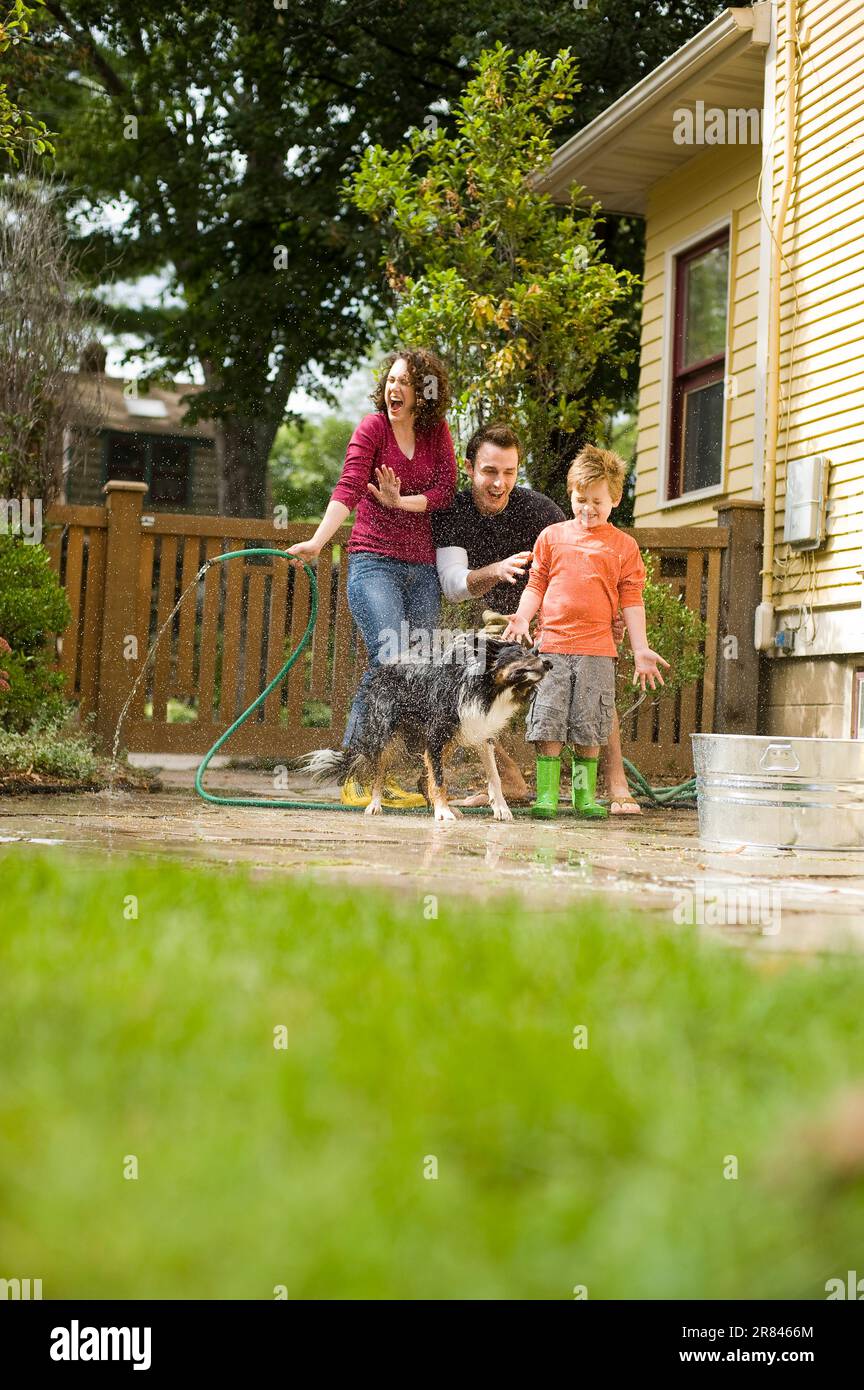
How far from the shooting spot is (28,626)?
23.1ft

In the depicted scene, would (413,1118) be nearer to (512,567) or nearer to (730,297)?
(512,567)

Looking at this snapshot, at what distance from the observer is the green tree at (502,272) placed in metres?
8.51

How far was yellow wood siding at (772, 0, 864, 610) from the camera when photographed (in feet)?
25.1

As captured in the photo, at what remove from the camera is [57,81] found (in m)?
18.9

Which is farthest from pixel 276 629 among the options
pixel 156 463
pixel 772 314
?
pixel 156 463

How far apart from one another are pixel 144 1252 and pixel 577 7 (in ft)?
49.5

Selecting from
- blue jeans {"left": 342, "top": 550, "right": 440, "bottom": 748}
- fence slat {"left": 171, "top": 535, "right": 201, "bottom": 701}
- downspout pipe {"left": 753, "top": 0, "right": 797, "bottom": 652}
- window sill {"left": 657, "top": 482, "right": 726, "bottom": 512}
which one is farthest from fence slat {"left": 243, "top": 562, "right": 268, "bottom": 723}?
window sill {"left": 657, "top": 482, "right": 726, "bottom": 512}

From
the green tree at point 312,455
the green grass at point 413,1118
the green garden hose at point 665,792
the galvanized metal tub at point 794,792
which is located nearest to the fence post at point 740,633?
the green garden hose at point 665,792

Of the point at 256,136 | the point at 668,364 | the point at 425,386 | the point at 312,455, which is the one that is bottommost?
the point at 425,386

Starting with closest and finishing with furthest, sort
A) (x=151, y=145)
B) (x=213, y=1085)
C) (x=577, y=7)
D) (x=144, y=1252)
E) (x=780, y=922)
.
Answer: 1. (x=144, y=1252)
2. (x=213, y=1085)
3. (x=780, y=922)
4. (x=577, y=7)
5. (x=151, y=145)

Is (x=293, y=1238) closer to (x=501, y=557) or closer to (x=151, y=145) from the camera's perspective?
(x=501, y=557)

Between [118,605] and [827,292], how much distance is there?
432 cm

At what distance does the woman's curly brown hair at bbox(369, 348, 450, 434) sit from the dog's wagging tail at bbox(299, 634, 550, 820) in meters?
0.97

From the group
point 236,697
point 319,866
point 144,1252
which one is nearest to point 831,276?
point 236,697
